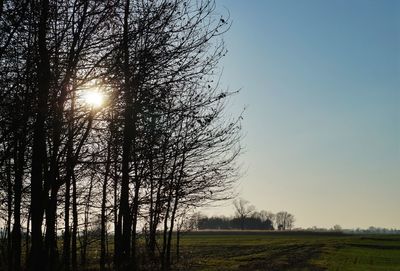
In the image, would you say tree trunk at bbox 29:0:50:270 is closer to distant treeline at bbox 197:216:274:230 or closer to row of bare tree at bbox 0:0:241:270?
row of bare tree at bbox 0:0:241:270

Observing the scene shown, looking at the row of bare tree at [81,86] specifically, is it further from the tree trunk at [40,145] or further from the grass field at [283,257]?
the grass field at [283,257]

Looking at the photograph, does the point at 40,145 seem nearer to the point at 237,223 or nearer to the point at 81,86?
the point at 81,86

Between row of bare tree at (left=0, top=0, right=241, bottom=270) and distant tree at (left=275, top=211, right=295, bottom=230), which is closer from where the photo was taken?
row of bare tree at (left=0, top=0, right=241, bottom=270)

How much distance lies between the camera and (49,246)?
34.9 feet

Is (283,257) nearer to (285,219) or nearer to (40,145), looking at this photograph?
(40,145)

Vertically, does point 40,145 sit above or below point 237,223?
above

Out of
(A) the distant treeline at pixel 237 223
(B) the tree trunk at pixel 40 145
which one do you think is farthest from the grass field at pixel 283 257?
(A) the distant treeline at pixel 237 223

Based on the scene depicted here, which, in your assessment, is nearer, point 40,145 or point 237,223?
point 40,145

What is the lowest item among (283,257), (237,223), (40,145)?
(283,257)

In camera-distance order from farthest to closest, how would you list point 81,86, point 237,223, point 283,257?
point 237,223 < point 283,257 < point 81,86

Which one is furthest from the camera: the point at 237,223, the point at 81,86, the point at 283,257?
the point at 237,223

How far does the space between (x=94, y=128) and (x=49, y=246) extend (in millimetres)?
3477

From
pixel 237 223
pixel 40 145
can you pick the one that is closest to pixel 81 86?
pixel 40 145

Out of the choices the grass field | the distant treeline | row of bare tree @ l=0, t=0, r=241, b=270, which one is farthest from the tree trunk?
the distant treeline
